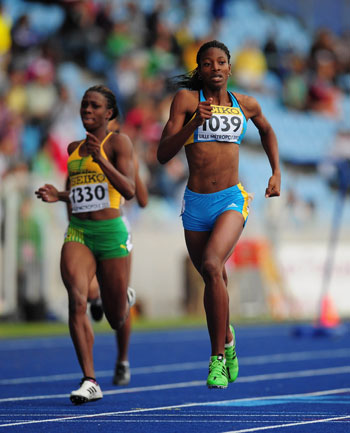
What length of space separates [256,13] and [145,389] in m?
23.0

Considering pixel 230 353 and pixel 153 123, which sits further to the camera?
pixel 153 123

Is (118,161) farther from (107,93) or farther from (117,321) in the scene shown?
(117,321)

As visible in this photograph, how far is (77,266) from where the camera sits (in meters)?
6.91

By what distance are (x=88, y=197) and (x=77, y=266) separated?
1.68ft

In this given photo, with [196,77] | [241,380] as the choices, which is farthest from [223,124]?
[241,380]

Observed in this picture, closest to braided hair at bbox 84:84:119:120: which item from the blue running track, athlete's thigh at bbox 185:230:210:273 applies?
athlete's thigh at bbox 185:230:210:273

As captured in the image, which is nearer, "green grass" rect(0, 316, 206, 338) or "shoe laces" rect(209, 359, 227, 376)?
"shoe laces" rect(209, 359, 227, 376)

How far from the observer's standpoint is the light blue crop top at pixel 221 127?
6352 millimetres

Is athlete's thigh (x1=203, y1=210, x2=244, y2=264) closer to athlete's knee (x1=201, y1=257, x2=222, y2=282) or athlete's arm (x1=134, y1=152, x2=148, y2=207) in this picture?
athlete's knee (x1=201, y1=257, x2=222, y2=282)

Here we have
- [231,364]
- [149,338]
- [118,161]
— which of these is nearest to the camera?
[231,364]

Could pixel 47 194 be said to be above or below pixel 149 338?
above

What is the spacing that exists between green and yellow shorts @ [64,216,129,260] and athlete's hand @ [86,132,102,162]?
0.59 meters

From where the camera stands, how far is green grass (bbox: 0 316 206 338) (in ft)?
51.5

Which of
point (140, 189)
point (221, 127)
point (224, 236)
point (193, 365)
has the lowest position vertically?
point (193, 365)
